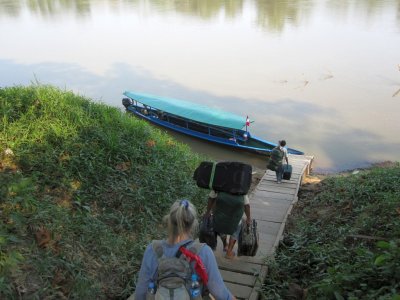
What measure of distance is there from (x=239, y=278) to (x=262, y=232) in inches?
65.3

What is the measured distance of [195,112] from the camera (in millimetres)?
14656

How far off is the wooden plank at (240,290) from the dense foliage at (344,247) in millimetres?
189

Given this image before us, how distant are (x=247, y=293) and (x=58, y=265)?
6.56ft

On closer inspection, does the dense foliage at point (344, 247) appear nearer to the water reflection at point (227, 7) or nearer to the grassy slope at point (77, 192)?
the grassy slope at point (77, 192)

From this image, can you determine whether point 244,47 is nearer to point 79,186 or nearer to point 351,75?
point 351,75

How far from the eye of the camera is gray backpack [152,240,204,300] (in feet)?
7.95

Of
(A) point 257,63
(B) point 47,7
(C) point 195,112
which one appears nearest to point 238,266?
(C) point 195,112

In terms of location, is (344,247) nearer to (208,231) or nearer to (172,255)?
(208,231)

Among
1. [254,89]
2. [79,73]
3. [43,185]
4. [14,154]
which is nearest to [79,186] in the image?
[43,185]

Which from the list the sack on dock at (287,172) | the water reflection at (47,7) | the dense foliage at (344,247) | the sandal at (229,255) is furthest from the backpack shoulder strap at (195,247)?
the water reflection at (47,7)

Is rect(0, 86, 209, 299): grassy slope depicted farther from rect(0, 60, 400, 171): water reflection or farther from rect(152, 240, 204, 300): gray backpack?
rect(0, 60, 400, 171): water reflection

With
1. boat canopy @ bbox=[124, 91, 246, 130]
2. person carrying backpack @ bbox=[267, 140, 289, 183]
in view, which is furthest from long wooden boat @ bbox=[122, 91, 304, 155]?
person carrying backpack @ bbox=[267, 140, 289, 183]

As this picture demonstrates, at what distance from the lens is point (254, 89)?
18.9 meters

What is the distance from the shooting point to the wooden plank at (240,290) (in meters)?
4.02
